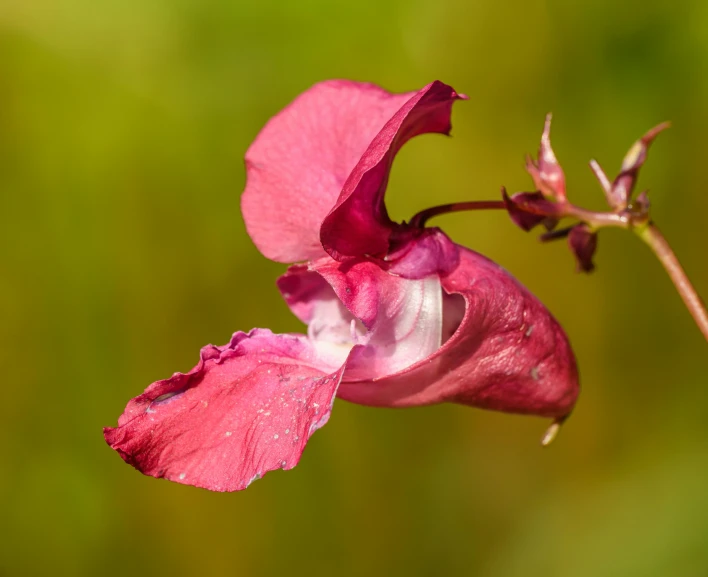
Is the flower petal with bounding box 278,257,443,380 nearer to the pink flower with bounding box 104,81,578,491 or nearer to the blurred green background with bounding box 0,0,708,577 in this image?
the pink flower with bounding box 104,81,578,491

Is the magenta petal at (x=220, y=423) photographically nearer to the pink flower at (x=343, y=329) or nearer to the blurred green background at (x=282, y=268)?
the pink flower at (x=343, y=329)

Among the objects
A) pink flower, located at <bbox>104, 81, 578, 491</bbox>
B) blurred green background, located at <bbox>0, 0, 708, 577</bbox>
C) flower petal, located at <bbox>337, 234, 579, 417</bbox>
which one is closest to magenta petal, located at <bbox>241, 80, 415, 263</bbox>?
pink flower, located at <bbox>104, 81, 578, 491</bbox>

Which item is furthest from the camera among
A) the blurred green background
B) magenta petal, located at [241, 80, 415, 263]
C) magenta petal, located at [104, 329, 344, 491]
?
the blurred green background

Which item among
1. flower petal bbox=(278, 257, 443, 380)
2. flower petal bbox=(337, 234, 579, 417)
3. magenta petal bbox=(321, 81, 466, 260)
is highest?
magenta petal bbox=(321, 81, 466, 260)

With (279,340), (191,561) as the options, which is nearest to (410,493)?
(191,561)

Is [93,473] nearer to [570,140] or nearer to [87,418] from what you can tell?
[87,418]

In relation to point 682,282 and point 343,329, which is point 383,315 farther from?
point 682,282

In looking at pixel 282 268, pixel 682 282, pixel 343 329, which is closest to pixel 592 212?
pixel 682 282
